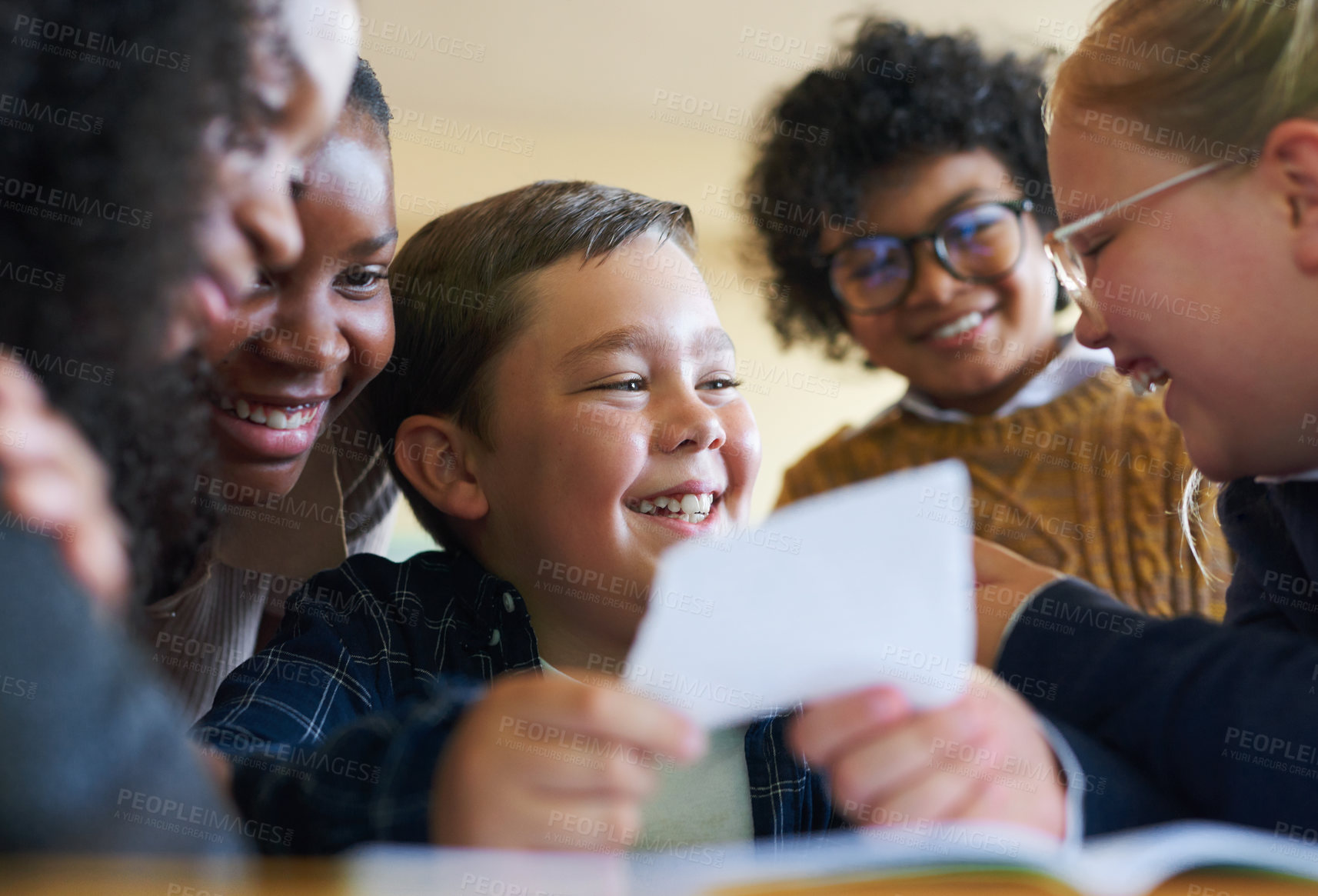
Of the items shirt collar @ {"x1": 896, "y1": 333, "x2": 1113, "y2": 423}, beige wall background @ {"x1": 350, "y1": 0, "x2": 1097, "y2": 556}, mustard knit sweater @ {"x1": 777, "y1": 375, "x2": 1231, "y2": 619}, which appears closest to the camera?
mustard knit sweater @ {"x1": 777, "y1": 375, "x2": 1231, "y2": 619}

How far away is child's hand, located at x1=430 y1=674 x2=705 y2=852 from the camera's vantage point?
0.52 metres

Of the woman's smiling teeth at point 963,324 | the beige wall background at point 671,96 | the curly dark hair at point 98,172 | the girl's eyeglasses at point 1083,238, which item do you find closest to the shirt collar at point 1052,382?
the woman's smiling teeth at point 963,324

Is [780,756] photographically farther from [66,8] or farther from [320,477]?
[66,8]

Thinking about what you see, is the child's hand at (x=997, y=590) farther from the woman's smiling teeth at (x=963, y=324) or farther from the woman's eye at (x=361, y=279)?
the woman's smiling teeth at (x=963, y=324)

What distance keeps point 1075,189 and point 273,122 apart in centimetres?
65

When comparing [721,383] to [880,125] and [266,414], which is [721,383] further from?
[880,125]

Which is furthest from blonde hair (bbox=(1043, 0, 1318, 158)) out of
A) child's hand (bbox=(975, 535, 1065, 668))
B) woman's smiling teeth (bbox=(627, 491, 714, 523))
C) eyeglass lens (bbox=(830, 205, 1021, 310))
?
eyeglass lens (bbox=(830, 205, 1021, 310))

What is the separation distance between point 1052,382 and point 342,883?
1.41m

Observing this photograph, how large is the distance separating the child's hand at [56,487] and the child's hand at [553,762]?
0.60ft

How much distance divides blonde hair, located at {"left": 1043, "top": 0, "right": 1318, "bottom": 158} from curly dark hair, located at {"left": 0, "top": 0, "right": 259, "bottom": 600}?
72cm

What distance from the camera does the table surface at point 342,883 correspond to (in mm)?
401

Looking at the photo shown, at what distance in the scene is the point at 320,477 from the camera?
1.24 metres

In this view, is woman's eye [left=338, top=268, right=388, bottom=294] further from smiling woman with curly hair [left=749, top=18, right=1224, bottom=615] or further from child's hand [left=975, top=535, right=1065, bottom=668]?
smiling woman with curly hair [left=749, top=18, right=1224, bottom=615]

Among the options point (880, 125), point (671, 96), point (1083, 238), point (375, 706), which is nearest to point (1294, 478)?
point (1083, 238)
